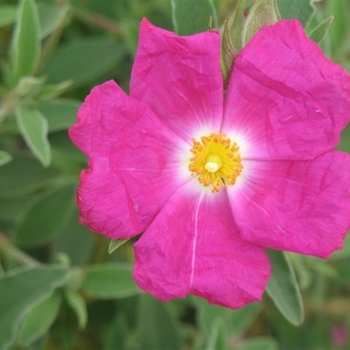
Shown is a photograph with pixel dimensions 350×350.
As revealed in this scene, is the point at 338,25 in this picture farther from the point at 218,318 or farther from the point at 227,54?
the point at 218,318

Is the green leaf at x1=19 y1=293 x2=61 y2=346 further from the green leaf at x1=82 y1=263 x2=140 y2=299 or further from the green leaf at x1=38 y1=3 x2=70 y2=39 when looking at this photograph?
the green leaf at x1=38 y1=3 x2=70 y2=39

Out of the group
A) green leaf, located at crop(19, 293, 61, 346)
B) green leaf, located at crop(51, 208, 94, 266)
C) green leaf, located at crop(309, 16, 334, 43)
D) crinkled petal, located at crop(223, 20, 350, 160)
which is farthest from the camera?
green leaf, located at crop(51, 208, 94, 266)

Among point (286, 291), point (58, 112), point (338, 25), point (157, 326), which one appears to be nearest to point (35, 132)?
point (58, 112)

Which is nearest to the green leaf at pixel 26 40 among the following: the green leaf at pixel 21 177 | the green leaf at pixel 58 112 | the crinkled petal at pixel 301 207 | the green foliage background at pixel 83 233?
the green foliage background at pixel 83 233

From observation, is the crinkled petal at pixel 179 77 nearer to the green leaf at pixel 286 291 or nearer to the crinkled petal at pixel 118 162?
the crinkled petal at pixel 118 162

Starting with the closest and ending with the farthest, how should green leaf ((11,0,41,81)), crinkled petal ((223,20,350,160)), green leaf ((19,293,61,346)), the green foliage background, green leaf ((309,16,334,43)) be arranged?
1. crinkled petal ((223,20,350,160))
2. green leaf ((309,16,334,43))
3. the green foliage background
4. green leaf ((11,0,41,81))
5. green leaf ((19,293,61,346))

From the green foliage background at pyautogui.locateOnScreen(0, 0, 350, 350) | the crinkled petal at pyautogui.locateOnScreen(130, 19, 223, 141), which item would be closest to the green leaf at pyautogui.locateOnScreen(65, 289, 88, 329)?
the green foliage background at pyautogui.locateOnScreen(0, 0, 350, 350)

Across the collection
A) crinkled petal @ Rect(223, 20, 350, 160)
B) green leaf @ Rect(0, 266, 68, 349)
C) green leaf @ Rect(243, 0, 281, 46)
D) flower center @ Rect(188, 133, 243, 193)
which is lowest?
green leaf @ Rect(0, 266, 68, 349)
